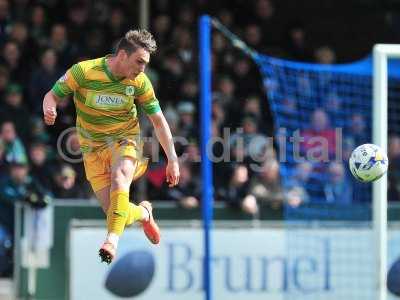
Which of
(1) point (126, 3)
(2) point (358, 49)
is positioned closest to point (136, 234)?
(1) point (126, 3)

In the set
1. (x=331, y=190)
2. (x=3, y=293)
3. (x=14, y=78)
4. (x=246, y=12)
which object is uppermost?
(x=246, y=12)

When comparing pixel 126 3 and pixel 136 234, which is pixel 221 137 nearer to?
pixel 136 234

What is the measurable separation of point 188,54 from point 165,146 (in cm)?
636

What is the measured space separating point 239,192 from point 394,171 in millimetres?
2150

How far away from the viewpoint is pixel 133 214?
949cm

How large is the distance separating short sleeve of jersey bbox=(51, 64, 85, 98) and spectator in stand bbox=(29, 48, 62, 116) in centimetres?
541

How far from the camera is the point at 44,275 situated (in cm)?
1350

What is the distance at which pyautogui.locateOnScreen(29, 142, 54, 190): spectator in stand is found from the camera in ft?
45.6

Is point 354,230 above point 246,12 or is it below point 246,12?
below

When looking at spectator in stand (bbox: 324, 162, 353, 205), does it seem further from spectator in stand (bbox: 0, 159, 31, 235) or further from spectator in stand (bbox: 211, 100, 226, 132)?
spectator in stand (bbox: 0, 159, 31, 235)

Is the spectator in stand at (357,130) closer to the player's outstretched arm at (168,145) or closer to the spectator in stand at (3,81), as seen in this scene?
the spectator in stand at (3,81)

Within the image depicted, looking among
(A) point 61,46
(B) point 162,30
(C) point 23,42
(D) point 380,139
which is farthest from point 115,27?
(D) point 380,139

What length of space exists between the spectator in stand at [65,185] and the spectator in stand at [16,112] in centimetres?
65

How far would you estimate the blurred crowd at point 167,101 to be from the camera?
13.9m
